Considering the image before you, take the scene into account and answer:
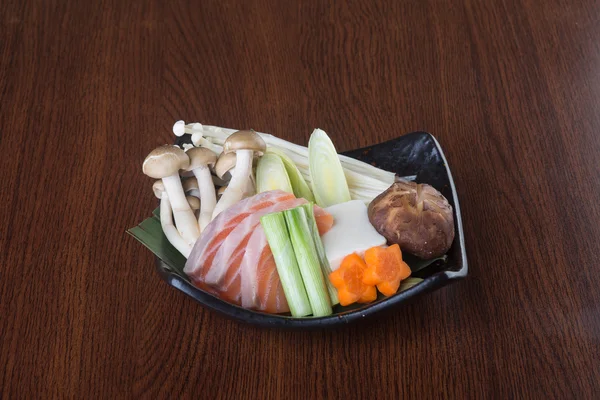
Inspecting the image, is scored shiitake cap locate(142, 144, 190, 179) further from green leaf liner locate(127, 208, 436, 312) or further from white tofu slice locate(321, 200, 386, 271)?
white tofu slice locate(321, 200, 386, 271)

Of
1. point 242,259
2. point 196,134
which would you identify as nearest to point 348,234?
point 242,259

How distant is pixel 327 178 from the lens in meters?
1.56

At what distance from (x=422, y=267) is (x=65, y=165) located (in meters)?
1.03

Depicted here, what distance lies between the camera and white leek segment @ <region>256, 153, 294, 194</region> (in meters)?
1.52

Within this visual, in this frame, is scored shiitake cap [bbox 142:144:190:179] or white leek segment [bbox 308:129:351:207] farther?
white leek segment [bbox 308:129:351:207]

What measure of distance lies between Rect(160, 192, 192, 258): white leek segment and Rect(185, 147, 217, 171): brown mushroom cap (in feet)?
0.29

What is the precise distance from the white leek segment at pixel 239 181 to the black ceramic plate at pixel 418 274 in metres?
0.21

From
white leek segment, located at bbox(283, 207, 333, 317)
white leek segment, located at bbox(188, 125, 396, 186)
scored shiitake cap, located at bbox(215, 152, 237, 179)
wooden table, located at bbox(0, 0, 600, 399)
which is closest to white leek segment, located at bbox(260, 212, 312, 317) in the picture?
white leek segment, located at bbox(283, 207, 333, 317)

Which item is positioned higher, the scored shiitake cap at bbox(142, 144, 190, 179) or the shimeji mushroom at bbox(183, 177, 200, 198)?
the scored shiitake cap at bbox(142, 144, 190, 179)

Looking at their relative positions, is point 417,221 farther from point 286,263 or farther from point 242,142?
point 242,142

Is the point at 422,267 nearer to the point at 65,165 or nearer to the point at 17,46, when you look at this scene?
the point at 65,165

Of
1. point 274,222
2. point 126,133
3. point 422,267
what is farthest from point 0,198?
point 422,267

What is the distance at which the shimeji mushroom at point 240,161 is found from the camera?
1482 millimetres

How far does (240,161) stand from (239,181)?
1.8 inches
